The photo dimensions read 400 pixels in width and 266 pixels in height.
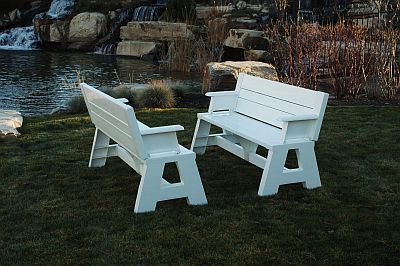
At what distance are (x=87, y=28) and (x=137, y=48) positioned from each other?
2.82m

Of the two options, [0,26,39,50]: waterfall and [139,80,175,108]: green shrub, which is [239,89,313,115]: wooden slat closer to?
[139,80,175,108]: green shrub

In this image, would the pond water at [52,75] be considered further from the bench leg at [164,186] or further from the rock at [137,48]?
the bench leg at [164,186]

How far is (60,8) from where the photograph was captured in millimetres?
22688

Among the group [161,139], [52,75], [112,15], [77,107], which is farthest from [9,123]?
[112,15]

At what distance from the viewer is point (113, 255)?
11.2 ft

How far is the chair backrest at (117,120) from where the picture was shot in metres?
3.91

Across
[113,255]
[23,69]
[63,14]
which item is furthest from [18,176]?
[63,14]

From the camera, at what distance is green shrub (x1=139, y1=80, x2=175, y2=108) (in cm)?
916

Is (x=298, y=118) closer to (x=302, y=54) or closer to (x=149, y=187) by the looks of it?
(x=149, y=187)

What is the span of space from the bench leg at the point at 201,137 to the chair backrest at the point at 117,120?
1.02 meters

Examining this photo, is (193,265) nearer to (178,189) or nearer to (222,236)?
(222,236)

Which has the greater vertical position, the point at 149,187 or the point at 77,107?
the point at 149,187

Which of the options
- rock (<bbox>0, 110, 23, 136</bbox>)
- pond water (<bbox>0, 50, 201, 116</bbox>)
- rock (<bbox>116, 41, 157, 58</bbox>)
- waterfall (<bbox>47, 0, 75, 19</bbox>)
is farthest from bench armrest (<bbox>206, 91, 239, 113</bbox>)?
waterfall (<bbox>47, 0, 75, 19</bbox>)

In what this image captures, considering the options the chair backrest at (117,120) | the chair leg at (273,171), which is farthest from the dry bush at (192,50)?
the chair leg at (273,171)
